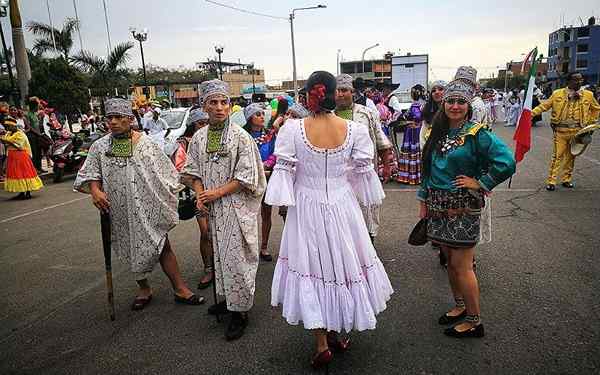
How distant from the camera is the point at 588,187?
738 cm

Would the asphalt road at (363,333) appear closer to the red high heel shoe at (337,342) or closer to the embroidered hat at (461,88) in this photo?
the red high heel shoe at (337,342)

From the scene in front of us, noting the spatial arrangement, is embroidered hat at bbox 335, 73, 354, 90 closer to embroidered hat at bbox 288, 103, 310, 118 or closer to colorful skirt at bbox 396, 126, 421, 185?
embroidered hat at bbox 288, 103, 310, 118

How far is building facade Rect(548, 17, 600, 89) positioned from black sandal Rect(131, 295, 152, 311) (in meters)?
88.6

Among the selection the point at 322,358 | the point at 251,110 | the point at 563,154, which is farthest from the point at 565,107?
the point at 322,358

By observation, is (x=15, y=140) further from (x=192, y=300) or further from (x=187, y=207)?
(x=192, y=300)

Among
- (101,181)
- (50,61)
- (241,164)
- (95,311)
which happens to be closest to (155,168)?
(101,181)

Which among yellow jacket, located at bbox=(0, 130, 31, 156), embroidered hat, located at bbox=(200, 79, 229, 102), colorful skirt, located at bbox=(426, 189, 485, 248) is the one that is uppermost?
embroidered hat, located at bbox=(200, 79, 229, 102)

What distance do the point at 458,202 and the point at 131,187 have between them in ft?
9.02

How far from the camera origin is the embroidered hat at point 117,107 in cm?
367

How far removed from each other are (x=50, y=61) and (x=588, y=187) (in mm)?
21391

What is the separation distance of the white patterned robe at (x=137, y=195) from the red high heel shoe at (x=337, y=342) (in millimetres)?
1736

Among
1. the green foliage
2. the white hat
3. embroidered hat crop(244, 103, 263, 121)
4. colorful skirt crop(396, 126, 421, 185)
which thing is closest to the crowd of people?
embroidered hat crop(244, 103, 263, 121)

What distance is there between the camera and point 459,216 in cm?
294

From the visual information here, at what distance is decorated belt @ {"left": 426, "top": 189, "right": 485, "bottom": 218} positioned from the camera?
290cm
